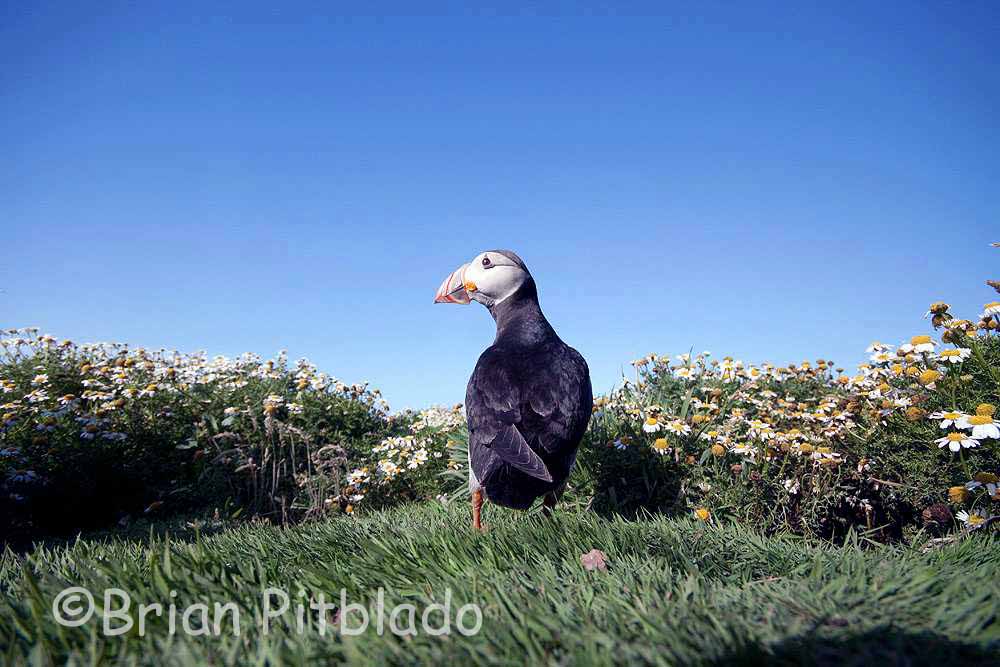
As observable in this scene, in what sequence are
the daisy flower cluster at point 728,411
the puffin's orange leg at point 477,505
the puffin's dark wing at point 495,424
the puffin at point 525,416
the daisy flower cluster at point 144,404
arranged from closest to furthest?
the puffin's dark wing at point 495,424 → the puffin at point 525,416 → the puffin's orange leg at point 477,505 → the daisy flower cluster at point 728,411 → the daisy flower cluster at point 144,404

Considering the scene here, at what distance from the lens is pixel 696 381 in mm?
6047

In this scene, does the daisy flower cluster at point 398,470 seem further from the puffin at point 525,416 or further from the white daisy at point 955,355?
the white daisy at point 955,355

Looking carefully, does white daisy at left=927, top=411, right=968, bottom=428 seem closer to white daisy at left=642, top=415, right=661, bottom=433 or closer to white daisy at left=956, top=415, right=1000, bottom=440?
white daisy at left=956, top=415, right=1000, bottom=440

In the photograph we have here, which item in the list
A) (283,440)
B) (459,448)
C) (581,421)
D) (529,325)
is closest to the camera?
(581,421)

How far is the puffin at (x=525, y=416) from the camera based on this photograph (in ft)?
11.6

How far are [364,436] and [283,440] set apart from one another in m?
1.09

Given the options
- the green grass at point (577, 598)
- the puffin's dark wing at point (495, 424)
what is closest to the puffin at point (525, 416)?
the puffin's dark wing at point (495, 424)

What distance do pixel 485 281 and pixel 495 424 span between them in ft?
4.89

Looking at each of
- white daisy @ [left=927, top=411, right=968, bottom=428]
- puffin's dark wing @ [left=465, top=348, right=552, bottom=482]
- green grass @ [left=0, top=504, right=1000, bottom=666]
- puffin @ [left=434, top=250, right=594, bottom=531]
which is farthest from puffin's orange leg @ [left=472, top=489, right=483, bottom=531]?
white daisy @ [left=927, top=411, right=968, bottom=428]

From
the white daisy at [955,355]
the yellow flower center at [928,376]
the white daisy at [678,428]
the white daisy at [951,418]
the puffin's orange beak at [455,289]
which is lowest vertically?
the white daisy at [678,428]

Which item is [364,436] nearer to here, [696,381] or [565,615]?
[696,381]

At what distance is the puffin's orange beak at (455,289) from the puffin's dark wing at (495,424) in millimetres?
1083

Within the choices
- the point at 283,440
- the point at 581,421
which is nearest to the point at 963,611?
the point at 581,421

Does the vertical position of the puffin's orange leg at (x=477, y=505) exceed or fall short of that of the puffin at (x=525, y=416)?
it falls short
